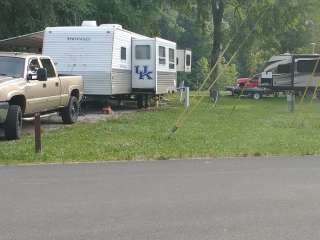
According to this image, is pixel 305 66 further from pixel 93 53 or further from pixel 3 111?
pixel 3 111

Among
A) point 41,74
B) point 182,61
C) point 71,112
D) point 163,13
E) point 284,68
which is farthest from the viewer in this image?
point 284,68

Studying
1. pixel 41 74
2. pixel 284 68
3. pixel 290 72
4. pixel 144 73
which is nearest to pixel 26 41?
pixel 144 73

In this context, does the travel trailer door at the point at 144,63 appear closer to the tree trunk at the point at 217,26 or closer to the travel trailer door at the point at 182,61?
the travel trailer door at the point at 182,61

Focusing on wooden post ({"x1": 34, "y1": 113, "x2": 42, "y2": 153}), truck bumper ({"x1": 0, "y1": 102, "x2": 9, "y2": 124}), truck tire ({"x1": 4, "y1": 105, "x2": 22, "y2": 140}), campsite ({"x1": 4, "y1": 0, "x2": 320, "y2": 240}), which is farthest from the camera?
truck tire ({"x1": 4, "y1": 105, "x2": 22, "y2": 140})

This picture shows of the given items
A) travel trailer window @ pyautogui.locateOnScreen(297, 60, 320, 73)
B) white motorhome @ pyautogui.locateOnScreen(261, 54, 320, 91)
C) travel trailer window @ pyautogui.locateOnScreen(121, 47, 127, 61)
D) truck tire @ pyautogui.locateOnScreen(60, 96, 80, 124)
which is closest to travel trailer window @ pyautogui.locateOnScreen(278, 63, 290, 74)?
white motorhome @ pyautogui.locateOnScreen(261, 54, 320, 91)

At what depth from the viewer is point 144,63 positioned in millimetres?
24641

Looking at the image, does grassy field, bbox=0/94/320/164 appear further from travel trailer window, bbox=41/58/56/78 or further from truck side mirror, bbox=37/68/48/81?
travel trailer window, bbox=41/58/56/78

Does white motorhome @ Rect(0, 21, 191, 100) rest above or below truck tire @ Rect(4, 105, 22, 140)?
above

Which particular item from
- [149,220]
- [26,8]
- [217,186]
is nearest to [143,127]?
[217,186]

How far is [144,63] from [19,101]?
34.4 feet

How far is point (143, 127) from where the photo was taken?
17484 millimetres

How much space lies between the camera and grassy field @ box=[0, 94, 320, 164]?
1200 centimetres

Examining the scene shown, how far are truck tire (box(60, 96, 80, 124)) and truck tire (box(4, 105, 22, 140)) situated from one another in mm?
3924

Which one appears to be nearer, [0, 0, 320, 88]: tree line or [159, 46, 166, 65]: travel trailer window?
[159, 46, 166, 65]: travel trailer window
